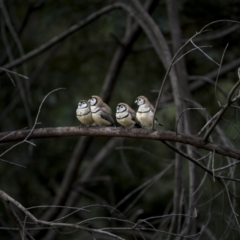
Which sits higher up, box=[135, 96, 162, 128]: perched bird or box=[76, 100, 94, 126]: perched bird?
box=[76, 100, 94, 126]: perched bird

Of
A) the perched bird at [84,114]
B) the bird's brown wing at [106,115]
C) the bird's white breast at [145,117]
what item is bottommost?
the bird's white breast at [145,117]

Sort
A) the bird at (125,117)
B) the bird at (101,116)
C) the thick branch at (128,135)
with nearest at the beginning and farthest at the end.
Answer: the thick branch at (128,135) < the bird at (125,117) < the bird at (101,116)

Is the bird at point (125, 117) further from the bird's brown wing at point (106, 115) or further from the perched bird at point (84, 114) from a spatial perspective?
the perched bird at point (84, 114)

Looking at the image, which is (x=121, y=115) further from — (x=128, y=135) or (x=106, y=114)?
(x=128, y=135)

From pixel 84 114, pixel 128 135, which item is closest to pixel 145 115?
pixel 84 114

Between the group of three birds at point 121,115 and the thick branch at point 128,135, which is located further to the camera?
the group of three birds at point 121,115

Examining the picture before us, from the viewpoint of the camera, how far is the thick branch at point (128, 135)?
14.3 ft

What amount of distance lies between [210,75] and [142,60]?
1835mm

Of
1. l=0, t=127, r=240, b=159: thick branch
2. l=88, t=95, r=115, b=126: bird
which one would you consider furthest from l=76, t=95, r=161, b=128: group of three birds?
l=0, t=127, r=240, b=159: thick branch

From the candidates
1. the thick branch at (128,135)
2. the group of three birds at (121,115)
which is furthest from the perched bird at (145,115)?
the thick branch at (128,135)

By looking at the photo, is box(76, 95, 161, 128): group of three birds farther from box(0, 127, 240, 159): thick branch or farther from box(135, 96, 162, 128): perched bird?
box(0, 127, 240, 159): thick branch

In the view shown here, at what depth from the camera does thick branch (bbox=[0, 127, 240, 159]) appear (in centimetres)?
434

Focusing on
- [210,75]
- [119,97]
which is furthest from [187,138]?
[119,97]

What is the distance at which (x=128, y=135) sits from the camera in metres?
4.63
